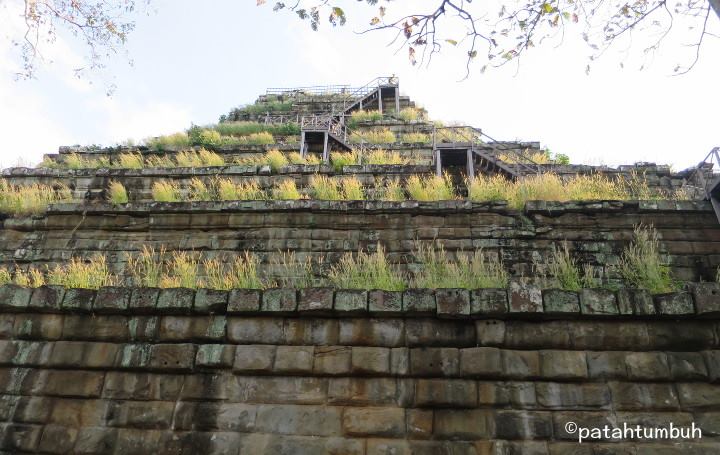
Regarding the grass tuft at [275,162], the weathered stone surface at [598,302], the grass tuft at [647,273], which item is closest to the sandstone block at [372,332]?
the weathered stone surface at [598,302]

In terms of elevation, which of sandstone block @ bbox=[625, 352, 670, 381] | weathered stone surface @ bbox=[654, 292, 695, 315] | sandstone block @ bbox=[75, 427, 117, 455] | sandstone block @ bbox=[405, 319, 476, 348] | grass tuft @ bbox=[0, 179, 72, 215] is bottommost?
sandstone block @ bbox=[75, 427, 117, 455]

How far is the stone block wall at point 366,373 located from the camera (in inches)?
166

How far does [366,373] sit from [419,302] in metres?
0.82

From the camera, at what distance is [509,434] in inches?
163

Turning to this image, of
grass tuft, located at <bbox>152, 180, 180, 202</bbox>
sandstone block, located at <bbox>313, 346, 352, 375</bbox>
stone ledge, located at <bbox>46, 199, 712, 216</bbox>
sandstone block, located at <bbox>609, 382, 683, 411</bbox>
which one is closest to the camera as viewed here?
sandstone block, located at <bbox>609, 382, 683, 411</bbox>

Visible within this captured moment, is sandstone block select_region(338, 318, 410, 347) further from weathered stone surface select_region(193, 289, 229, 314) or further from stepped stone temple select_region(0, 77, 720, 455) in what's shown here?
weathered stone surface select_region(193, 289, 229, 314)

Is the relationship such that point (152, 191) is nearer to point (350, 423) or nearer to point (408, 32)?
point (408, 32)

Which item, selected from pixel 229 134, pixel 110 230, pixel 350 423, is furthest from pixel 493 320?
pixel 229 134

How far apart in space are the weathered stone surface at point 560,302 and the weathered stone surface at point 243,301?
109 inches

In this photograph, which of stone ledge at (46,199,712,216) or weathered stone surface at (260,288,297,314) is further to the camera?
stone ledge at (46,199,712,216)

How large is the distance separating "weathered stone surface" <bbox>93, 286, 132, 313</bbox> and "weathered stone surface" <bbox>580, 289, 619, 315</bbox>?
4.47 meters

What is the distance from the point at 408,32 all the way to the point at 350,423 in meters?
5.21

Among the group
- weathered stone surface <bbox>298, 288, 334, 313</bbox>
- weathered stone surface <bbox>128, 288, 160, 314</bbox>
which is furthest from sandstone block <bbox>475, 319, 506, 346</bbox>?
weathered stone surface <bbox>128, 288, 160, 314</bbox>

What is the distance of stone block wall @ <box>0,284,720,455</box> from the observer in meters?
4.21
